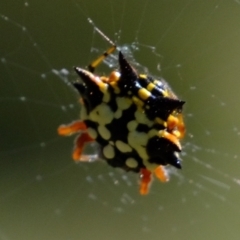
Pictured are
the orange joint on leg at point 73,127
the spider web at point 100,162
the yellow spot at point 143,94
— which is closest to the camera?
the yellow spot at point 143,94

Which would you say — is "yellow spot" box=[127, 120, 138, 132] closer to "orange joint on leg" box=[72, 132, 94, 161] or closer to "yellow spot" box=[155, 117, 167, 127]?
"yellow spot" box=[155, 117, 167, 127]

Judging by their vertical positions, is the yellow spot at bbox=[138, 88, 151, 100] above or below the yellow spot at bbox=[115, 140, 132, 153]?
above

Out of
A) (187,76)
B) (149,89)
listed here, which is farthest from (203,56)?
(149,89)

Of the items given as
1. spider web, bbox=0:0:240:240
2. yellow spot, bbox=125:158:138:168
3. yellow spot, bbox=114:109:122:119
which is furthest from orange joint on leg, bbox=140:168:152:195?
spider web, bbox=0:0:240:240

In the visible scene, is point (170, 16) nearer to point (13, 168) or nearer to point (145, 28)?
point (145, 28)

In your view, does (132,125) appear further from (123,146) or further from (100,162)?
(100,162)

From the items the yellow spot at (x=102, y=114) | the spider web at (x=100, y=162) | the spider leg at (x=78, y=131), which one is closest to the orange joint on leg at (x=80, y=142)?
the spider leg at (x=78, y=131)

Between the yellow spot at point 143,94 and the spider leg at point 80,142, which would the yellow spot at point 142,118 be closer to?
the yellow spot at point 143,94

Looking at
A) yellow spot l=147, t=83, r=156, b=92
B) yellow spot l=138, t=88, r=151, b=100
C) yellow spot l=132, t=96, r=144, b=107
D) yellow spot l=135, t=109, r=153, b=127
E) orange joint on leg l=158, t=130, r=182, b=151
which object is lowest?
orange joint on leg l=158, t=130, r=182, b=151
